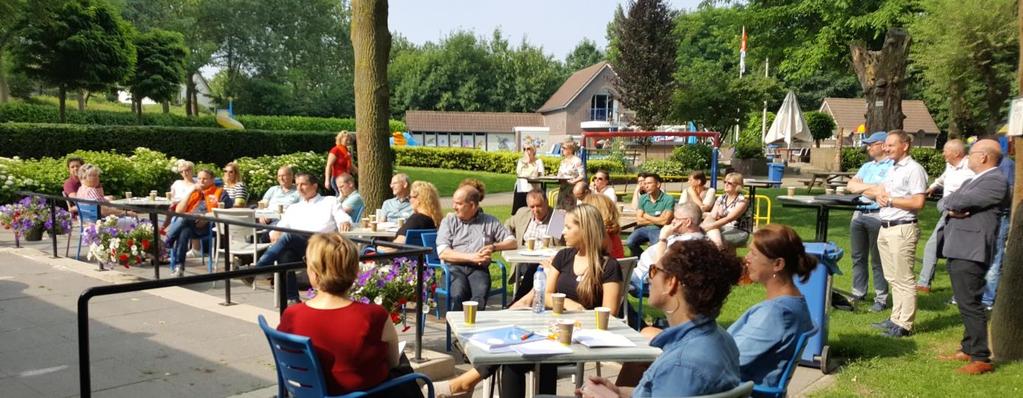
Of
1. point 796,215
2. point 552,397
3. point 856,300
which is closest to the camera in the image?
point 552,397

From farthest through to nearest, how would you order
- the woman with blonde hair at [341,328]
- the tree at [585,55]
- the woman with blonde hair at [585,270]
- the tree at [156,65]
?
the tree at [585,55]
the tree at [156,65]
the woman with blonde hair at [585,270]
the woman with blonde hair at [341,328]

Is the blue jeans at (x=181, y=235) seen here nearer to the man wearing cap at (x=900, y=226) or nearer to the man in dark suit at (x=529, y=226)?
the man in dark suit at (x=529, y=226)

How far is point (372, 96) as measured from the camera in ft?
30.4

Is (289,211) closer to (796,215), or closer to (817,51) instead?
(796,215)

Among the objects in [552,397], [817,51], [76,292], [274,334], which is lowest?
[76,292]

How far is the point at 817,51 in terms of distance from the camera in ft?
72.9

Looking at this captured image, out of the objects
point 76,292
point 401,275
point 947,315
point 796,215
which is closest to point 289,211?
point 76,292

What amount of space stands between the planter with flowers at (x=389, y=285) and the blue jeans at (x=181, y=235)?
14.3ft

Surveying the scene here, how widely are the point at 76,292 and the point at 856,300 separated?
317 inches

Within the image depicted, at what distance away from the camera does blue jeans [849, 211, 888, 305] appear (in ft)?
23.1

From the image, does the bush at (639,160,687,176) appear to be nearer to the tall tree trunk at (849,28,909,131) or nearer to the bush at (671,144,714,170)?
the bush at (671,144,714,170)

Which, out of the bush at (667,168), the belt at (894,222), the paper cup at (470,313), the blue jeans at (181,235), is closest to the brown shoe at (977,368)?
the belt at (894,222)

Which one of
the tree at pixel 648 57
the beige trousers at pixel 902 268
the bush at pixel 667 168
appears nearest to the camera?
the beige trousers at pixel 902 268

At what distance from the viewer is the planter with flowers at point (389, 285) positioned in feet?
16.0
